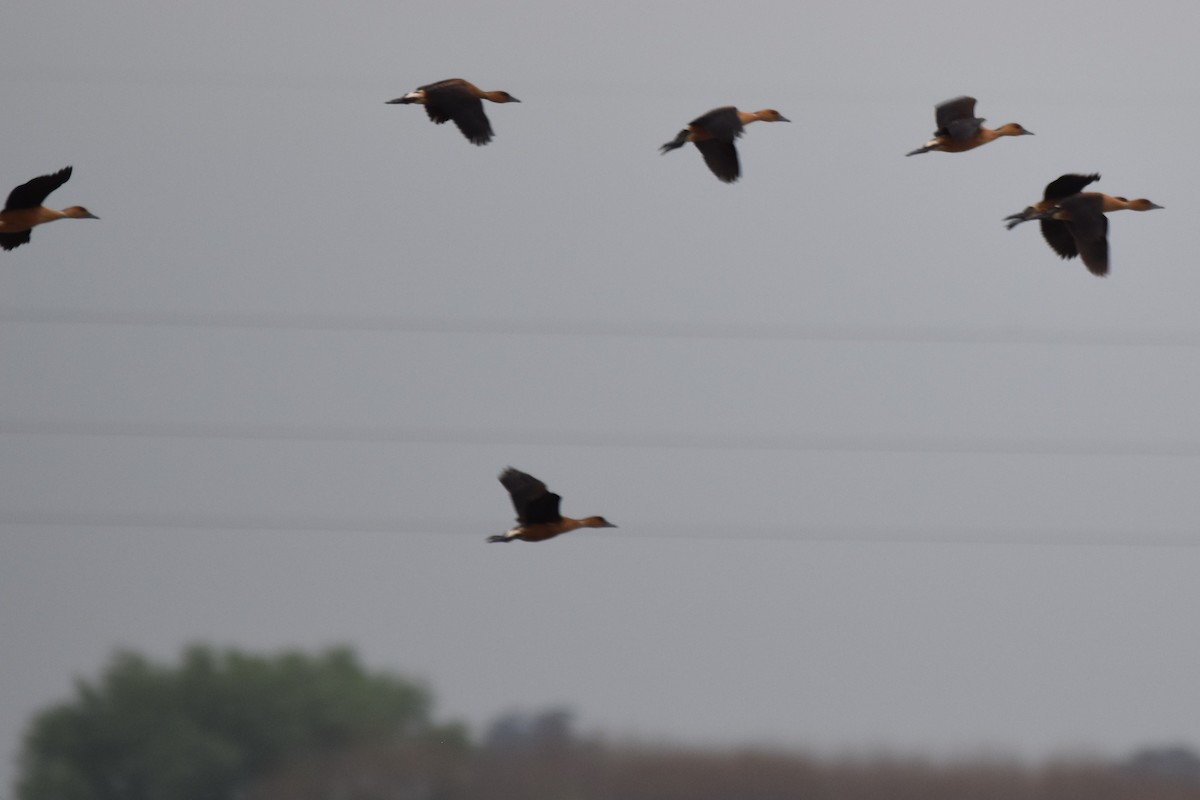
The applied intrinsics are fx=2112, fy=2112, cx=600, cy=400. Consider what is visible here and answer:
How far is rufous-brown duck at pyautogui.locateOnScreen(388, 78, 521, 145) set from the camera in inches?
484

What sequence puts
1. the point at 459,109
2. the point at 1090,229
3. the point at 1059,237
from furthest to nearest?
the point at 1059,237, the point at 459,109, the point at 1090,229

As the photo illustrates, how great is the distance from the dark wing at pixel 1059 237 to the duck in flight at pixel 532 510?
11.1ft

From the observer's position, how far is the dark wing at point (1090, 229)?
1206 cm

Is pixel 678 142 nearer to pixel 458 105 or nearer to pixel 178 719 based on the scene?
pixel 458 105

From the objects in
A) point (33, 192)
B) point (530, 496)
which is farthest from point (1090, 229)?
point (33, 192)

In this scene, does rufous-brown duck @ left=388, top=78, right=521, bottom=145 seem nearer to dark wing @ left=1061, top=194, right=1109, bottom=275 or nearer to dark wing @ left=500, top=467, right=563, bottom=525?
dark wing @ left=500, top=467, right=563, bottom=525

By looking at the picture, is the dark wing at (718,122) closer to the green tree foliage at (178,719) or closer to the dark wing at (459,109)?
the dark wing at (459,109)

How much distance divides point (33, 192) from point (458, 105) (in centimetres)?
252

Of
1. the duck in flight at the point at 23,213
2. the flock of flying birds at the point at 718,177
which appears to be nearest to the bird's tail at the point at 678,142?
the flock of flying birds at the point at 718,177

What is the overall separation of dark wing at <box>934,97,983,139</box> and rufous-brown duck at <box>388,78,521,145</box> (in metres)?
2.71

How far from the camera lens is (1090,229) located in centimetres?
1214

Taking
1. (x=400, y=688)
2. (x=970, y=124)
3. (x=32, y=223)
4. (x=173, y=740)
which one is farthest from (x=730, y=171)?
(x=173, y=740)

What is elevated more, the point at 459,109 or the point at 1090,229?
the point at 459,109

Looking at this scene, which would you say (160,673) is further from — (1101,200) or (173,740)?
(1101,200)
